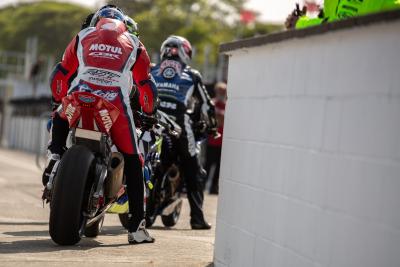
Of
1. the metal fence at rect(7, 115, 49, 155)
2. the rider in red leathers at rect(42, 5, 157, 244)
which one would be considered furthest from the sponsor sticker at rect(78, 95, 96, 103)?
the metal fence at rect(7, 115, 49, 155)

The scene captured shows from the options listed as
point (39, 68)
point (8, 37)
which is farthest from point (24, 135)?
point (8, 37)

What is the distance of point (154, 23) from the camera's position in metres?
73.8

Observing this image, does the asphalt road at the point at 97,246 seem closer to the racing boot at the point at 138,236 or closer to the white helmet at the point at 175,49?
the racing boot at the point at 138,236

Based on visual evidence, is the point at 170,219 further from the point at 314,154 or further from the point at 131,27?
the point at 314,154

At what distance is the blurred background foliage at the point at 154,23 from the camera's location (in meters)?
56.8

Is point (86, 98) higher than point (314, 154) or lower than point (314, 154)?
higher

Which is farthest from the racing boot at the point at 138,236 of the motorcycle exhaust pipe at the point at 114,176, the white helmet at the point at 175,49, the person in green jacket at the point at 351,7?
the white helmet at the point at 175,49

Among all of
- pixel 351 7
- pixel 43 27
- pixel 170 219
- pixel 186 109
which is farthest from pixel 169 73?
pixel 43 27

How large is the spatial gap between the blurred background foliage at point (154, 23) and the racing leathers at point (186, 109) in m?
1.17

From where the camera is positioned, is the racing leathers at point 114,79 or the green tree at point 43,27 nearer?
the racing leathers at point 114,79

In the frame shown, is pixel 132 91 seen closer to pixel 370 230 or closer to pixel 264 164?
pixel 264 164

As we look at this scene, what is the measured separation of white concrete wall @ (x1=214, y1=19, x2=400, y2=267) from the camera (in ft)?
15.4

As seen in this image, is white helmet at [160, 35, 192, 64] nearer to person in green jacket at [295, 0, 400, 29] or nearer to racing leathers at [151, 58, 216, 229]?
racing leathers at [151, 58, 216, 229]

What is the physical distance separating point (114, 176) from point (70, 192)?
0.82 m
